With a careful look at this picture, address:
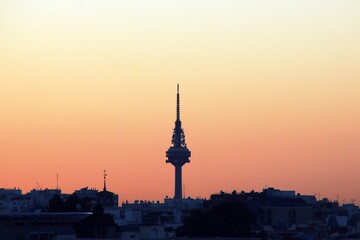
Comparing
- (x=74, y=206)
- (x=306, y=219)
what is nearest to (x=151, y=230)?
(x=74, y=206)

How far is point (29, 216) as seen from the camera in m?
110

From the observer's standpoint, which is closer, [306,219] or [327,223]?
[327,223]

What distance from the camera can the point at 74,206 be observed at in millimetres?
137500

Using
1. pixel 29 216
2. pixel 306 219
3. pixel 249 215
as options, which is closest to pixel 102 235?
pixel 29 216

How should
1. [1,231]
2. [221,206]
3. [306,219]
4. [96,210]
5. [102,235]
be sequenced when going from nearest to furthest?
[1,231]
[102,235]
[96,210]
[221,206]
[306,219]

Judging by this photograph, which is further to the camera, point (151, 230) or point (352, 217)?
point (352, 217)

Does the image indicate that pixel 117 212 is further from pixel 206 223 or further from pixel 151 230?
pixel 206 223

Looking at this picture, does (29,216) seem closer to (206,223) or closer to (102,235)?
(102,235)

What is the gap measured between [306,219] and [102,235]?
76143 millimetres

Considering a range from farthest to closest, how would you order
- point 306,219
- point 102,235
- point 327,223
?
point 306,219, point 327,223, point 102,235

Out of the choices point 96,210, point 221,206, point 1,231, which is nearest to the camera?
point 1,231

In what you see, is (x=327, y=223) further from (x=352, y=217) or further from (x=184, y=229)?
(x=184, y=229)

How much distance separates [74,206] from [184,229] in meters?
13.9

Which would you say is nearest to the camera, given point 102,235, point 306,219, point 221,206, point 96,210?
point 102,235
